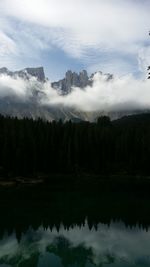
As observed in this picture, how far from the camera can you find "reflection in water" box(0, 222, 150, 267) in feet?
151

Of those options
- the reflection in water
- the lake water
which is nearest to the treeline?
the lake water

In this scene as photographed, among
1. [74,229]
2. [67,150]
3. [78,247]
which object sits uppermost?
[67,150]

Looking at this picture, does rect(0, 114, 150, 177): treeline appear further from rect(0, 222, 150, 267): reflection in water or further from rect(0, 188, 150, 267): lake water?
rect(0, 222, 150, 267): reflection in water

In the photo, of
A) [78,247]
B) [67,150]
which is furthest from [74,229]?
[67,150]

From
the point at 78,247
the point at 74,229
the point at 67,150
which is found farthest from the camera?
the point at 67,150

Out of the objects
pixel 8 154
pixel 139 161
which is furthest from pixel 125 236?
pixel 139 161

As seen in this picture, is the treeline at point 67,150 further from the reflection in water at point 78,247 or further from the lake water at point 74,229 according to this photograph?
the reflection in water at point 78,247

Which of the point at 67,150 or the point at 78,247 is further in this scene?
the point at 67,150

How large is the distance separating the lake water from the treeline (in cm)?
2918

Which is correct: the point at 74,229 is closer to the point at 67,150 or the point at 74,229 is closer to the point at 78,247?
the point at 78,247

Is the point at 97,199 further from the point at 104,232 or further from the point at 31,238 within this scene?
the point at 31,238

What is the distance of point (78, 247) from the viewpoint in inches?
2106

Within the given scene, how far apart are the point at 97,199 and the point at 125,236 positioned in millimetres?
29900

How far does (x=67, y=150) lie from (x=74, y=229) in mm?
80725
